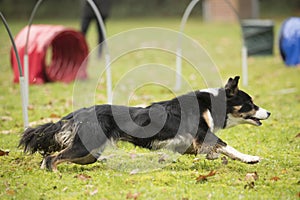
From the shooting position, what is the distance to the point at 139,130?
4832 mm

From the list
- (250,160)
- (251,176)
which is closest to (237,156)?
(250,160)

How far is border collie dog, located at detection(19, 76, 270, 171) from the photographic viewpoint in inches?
187

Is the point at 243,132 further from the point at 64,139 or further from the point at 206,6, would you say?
the point at 206,6

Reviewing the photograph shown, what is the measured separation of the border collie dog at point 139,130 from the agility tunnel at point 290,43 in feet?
25.5

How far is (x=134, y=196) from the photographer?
405 cm

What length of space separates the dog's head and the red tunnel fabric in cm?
571

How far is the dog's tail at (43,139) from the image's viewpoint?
15.8 ft

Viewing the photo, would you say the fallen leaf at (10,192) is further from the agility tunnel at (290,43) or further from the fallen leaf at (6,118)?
the agility tunnel at (290,43)

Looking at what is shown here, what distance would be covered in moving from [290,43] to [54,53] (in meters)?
5.72

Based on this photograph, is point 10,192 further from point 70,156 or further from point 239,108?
point 239,108

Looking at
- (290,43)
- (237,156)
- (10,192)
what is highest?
(10,192)

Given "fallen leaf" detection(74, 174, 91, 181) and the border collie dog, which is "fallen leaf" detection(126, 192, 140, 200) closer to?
"fallen leaf" detection(74, 174, 91, 181)

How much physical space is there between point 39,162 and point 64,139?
0.58 metres

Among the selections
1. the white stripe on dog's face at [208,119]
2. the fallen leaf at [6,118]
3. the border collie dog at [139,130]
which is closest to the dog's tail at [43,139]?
the border collie dog at [139,130]
